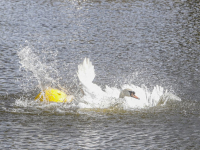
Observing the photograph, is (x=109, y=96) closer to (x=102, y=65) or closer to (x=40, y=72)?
(x=40, y=72)

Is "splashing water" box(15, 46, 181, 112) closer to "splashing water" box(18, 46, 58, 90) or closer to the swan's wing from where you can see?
the swan's wing

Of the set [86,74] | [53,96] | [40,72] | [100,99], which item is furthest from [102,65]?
[53,96]

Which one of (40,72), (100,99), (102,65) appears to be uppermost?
(102,65)

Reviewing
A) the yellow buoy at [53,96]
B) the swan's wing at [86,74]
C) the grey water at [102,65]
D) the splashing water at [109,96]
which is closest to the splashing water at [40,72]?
the grey water at [102,65]

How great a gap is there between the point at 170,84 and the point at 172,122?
12.0ft

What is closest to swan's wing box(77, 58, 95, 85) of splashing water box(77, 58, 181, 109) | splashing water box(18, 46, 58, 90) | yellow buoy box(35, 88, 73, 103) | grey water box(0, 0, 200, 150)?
splashing water box(77, 58, 181, 109)

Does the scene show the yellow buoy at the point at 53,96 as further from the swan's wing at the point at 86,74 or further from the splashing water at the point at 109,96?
the swan's wing at the point at 86,74

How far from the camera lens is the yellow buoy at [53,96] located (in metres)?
13.6

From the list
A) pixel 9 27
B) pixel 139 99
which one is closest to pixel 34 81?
pixel 139 99

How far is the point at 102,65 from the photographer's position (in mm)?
18078

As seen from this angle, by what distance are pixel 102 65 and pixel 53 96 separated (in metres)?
4.73

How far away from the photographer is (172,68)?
17969mm

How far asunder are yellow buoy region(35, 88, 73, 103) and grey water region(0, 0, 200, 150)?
291 millimetres

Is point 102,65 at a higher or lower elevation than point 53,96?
higher
